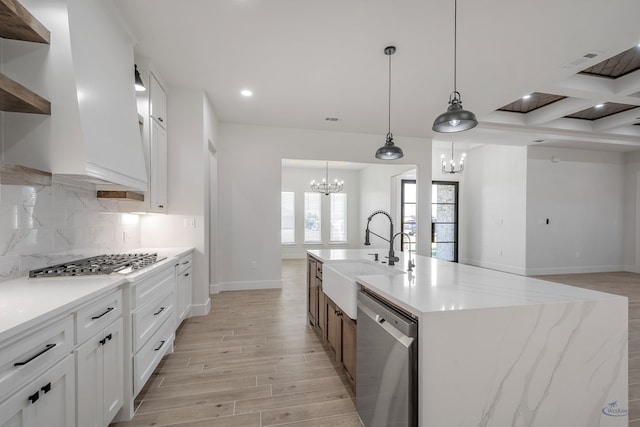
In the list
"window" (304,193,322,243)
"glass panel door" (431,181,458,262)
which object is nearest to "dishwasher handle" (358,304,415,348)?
"glass panel door" (431,181,458,262)

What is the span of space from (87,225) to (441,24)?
3437mm

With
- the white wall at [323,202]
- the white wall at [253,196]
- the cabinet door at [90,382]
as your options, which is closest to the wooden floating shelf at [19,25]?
the cabinet door at [90,382]

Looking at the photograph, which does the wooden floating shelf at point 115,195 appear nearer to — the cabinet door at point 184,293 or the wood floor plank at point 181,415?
the cabinet door at point 184,293

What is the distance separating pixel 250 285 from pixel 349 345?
3327 mm

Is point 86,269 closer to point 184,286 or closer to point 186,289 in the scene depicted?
point 184,286

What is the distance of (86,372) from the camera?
4.50 feet

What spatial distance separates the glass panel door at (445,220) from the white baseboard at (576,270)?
1.93m

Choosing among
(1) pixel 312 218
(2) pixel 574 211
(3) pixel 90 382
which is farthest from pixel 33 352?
(2) pixel 574 211

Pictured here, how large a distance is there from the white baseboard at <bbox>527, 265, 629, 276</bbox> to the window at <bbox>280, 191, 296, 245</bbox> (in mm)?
6251

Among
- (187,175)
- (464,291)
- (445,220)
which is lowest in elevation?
(464,291)

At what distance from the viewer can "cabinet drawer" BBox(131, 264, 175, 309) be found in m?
1.85

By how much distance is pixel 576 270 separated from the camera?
6621 millimetres

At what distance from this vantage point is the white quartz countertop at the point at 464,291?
4.11 ft

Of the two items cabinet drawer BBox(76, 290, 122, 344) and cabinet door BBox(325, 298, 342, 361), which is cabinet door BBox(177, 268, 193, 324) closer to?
cabinet drawer BBox(76, 290, 122, 344)
